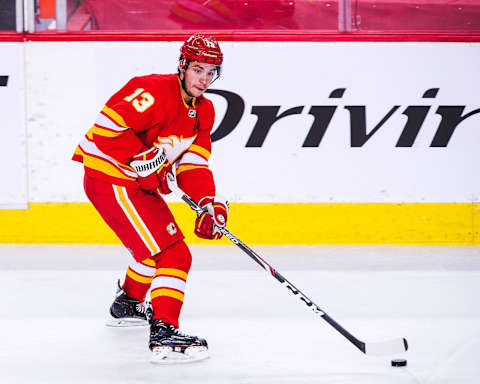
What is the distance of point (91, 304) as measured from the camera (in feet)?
12.0

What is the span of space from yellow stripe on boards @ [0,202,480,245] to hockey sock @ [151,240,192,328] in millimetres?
1968

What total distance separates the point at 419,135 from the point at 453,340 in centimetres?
196

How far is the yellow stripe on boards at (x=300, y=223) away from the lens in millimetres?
4863

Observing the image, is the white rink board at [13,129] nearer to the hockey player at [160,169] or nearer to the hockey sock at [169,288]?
the hockey player at [160,169]

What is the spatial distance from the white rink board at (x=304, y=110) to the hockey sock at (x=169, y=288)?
1993mm

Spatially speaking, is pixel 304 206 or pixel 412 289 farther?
pixel 304 206

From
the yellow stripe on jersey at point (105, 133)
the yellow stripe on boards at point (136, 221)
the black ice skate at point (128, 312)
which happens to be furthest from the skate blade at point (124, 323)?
the yellow stripe on jersey at point (105, 133)

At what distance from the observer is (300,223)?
4.87m

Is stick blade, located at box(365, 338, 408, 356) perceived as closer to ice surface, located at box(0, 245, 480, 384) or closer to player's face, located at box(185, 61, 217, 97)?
ice surface, located at box(0, 245, 480, 384)

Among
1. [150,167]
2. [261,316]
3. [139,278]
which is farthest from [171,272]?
[261,316]

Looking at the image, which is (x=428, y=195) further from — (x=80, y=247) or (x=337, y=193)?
(x=80, y=247)

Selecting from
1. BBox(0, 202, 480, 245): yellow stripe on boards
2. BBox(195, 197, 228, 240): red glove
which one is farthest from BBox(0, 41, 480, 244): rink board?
BBox(195, 197, 228, 240): red glove

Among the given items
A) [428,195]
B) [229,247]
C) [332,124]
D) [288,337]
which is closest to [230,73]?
[332,124]

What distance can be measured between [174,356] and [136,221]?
457mm
